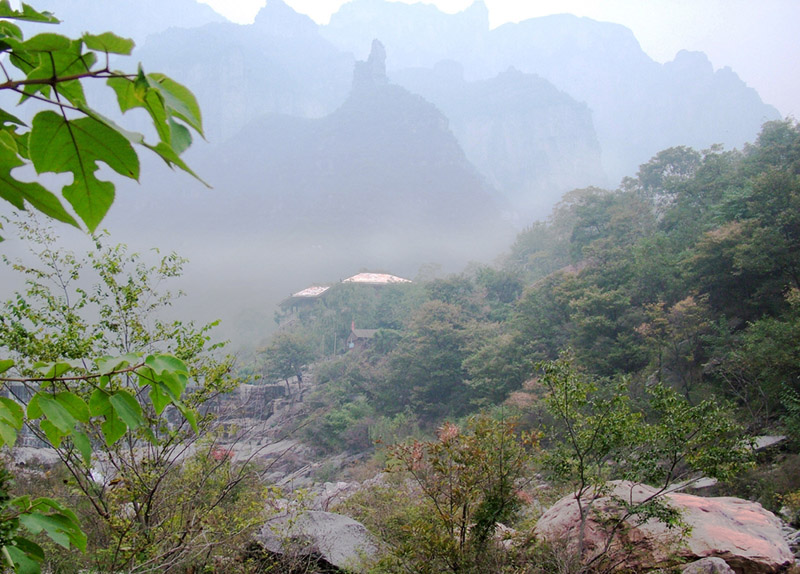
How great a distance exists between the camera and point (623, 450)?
4.46 metres

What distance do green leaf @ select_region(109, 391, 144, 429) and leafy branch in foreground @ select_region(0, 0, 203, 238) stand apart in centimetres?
21

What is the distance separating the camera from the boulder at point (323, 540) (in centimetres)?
420

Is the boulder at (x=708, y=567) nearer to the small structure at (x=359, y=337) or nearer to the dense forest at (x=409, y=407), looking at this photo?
the dense forest at (x=409, y=407)

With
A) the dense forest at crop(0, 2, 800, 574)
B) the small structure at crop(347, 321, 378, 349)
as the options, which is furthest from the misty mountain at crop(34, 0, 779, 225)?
the dense forest at crop(0, 2, 800, 574)

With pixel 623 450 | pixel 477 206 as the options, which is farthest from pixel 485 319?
pixel 477 206

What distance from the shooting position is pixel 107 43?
0.33 metres

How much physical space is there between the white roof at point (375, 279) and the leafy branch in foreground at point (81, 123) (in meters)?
30.7

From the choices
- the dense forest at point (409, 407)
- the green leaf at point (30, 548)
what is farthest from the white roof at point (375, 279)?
the green leaf at point (30, 548)

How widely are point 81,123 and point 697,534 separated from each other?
5.60 m

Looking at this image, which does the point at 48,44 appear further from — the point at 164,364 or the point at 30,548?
the point at 30,548

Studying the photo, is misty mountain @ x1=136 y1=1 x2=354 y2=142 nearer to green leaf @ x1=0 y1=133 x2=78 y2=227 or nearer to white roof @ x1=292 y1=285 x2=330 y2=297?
white roof @ x1=292 y1=285 x2=330 y2=297

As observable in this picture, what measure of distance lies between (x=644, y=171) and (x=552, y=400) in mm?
23020

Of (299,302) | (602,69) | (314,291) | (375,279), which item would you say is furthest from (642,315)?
(602,69)

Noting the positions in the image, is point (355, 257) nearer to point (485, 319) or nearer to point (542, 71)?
point (485, 319)
